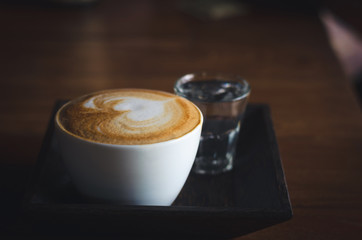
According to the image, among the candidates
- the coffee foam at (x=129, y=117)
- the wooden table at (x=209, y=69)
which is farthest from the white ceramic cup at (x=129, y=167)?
the wooden table at (x=209, y=69)

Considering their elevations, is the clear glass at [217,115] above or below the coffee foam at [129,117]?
below

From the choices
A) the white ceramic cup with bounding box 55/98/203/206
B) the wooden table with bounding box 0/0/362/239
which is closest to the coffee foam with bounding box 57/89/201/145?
the white ceramic cup with bounding box 55/98/203/206

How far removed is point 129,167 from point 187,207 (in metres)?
0.06

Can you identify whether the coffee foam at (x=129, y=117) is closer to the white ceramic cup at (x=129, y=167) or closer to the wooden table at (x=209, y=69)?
the white ceramic cup at (x=129, y=167)

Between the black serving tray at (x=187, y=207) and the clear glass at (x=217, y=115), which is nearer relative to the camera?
the black serving tray at (x=187, y=207)

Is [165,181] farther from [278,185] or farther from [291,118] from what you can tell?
[291,118]

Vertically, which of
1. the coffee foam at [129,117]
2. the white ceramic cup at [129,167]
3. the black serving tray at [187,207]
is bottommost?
the black serving tray at [187,207]

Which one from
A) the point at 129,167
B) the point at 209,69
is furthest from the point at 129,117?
the point at 209,69

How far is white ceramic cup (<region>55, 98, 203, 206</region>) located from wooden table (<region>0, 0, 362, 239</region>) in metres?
0.11

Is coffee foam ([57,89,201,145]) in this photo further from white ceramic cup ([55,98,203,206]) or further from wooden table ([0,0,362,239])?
wooden table ([0,0,362,239])

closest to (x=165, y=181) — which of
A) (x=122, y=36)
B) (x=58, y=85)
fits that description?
(x=58, y=85)

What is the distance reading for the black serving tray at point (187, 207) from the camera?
1.27 feet

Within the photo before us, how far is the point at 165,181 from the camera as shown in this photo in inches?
16.4

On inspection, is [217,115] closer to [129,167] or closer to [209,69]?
[129,167]
